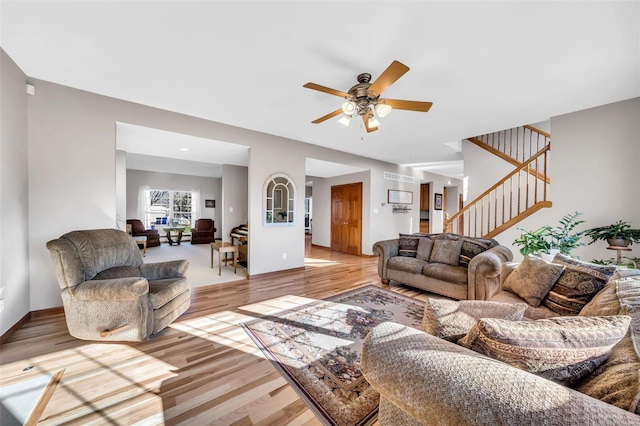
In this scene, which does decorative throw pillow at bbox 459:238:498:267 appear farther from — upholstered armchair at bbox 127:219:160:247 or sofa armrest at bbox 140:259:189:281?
upholstered armchair at bbox 127:219:160:247

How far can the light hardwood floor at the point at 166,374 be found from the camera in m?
1.37

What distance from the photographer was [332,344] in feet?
6.80

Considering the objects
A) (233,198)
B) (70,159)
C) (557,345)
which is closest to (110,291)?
(70,159)

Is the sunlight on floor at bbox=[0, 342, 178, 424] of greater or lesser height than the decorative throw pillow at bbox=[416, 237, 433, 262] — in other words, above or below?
below

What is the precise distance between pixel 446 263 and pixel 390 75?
2.66m

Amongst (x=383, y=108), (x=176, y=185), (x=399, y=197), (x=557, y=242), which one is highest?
(x=383, y=108)

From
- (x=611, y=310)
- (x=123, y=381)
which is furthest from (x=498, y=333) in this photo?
(x=123, y=381)

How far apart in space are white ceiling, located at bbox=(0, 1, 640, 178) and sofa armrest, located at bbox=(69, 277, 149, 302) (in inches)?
77.5

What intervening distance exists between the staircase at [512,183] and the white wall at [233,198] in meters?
4.82

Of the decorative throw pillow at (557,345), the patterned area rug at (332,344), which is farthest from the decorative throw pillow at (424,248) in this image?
the decorative throw pillow at (557,345)

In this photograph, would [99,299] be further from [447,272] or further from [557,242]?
[557,242]

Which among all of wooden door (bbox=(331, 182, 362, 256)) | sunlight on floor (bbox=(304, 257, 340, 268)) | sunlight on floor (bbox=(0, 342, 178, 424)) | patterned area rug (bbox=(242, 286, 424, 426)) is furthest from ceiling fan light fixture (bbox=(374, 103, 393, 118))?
wooden door (bbox=(331, 182, 362, 256))

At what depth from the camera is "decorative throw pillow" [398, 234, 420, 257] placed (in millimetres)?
3836

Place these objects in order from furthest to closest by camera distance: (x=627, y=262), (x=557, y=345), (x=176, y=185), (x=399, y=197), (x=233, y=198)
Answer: (x=176, y=185), (x=399, y=197), (x=233, y=198), (x=627, y=262), (x=557, y=345)
